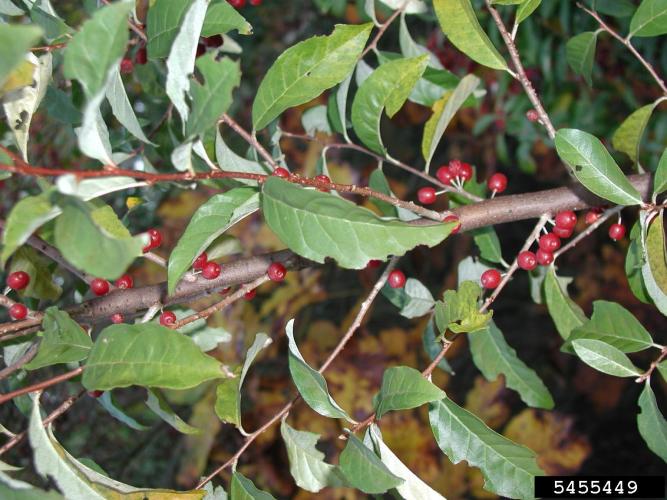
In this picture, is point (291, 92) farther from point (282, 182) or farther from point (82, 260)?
point (82, 260)

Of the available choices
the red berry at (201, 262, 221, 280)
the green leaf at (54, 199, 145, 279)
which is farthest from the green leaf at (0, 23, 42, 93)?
the red berry at (201, 262, 221, 280)

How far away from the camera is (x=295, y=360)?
1.00 metres

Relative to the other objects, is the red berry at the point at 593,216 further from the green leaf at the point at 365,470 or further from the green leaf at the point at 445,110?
the green leaf at the point at 365,470

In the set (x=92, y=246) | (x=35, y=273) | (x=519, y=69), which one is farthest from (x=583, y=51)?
(x=35, y=273)

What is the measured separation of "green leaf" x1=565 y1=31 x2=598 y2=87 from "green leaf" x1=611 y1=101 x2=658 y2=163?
13cm

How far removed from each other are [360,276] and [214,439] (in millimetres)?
1151

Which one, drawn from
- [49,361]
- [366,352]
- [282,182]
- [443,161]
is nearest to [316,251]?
[282,182]

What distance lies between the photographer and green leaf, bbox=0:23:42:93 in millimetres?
615

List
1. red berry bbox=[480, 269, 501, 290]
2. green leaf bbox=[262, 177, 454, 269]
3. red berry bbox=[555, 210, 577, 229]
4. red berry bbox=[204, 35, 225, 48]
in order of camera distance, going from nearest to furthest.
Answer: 1. green leaf bbox=[262, 177, 454, 269]
2. red berry bbox=[555, 210, 577, 229]
3. red berry bbox=[480, 269, 501, 290]
4. red berry bbox=[204, 35, 225, 48]

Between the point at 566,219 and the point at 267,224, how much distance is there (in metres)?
0.60

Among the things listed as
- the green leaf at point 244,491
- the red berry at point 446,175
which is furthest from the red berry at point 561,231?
the green leaf at point 244,491

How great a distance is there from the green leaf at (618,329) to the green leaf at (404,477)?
0.38m

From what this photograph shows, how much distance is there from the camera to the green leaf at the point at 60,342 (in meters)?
0.94

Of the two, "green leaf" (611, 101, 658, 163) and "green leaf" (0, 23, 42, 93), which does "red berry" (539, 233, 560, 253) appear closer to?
"green leaf" (611, 101, 658, 163)
